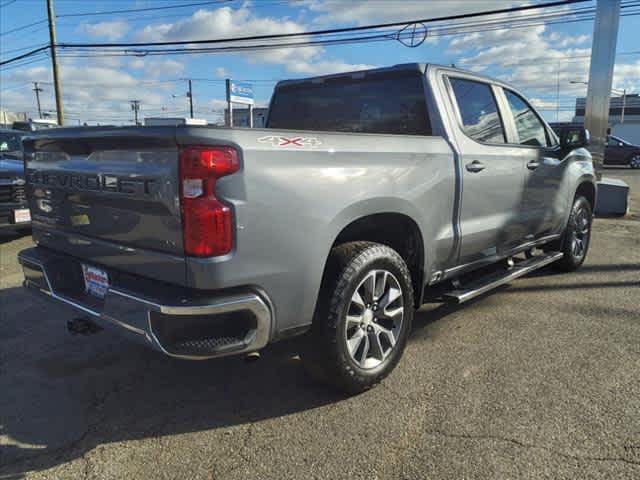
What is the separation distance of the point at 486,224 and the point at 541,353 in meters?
1.00

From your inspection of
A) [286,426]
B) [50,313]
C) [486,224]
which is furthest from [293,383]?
[50,313]

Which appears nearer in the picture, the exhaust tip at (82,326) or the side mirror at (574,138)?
the exhaust tip at (82,326)

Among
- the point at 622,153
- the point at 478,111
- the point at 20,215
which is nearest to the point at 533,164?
the point at 478,111

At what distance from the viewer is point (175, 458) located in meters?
Result: 2.48

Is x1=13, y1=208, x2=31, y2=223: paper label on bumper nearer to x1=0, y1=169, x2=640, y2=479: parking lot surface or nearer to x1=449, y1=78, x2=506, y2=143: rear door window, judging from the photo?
x1=0, y1=169, x2=640, y2=479: parking lot surface

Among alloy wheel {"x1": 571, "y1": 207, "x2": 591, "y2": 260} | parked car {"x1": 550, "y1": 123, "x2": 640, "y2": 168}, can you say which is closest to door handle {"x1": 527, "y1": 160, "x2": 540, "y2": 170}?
alloy wheel {"x1": 571, "y1": 207, "x2": 591, "y2": 260}

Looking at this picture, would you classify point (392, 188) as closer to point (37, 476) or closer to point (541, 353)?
point (541, 353)

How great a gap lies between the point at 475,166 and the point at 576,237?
8.83 ft

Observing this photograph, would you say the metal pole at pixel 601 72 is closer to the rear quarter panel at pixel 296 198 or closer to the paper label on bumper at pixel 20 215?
the rear quarter panel at pixel 296 198

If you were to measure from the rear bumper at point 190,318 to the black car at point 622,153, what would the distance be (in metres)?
27.0

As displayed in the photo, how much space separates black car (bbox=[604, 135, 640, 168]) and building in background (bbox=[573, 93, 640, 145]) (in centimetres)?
2840

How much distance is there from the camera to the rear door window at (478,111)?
3.80m

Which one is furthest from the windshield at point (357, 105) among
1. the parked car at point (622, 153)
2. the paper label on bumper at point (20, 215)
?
the parked car at point (622, 153)

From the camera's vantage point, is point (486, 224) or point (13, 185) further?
point (13, 185)
